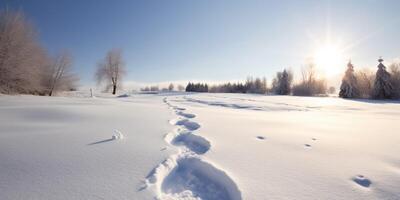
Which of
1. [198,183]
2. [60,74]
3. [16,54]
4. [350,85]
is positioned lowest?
[198,183]

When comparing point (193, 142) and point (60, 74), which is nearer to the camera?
point (193, 142)

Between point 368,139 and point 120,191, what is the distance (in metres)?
4.12

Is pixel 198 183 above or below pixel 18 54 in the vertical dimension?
below

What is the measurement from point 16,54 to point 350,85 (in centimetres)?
3666

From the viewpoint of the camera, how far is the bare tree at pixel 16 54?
10.6 meters

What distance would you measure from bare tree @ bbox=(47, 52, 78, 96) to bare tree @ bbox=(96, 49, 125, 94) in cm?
821

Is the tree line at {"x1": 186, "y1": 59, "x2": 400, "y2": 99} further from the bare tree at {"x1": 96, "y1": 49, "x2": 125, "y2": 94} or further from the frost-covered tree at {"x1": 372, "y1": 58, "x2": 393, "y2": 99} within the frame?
the bare tree at {"x1": 96, "y1": 49, "x2": 125, "y2": 94}

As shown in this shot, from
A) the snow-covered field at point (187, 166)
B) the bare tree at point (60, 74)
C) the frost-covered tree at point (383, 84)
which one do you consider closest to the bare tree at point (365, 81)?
the frost-covered tree at point (383, 84)

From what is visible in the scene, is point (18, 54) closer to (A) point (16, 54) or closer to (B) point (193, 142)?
(A) point (16, 54)

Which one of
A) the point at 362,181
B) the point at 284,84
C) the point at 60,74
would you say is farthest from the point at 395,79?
the point at 60,74

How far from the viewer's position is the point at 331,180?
1763mm

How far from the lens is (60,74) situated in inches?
742

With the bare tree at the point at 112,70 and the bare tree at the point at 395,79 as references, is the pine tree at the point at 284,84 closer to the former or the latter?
the bare tree at the point at 395,79

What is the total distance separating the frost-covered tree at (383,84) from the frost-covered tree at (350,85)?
11.0 feet
